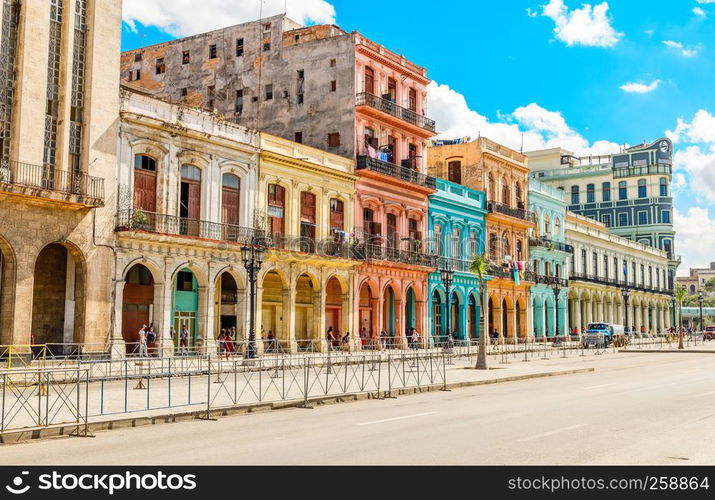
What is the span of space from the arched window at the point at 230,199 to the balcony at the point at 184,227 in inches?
19.5

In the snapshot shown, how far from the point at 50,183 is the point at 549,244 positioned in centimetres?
4138

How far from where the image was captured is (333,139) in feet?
136

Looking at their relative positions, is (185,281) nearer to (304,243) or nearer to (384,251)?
(304,243)

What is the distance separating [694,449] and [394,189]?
111 feet

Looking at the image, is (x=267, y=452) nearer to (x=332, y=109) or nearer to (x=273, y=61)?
(x=332, y=109)

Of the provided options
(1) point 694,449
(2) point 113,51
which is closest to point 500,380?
(1) point 694,449

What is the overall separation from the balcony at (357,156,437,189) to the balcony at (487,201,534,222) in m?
7.02

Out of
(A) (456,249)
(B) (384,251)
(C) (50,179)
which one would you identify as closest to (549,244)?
(A) (456,249)

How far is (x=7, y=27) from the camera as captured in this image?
25703mm

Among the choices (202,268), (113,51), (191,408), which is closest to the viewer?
(191,408)

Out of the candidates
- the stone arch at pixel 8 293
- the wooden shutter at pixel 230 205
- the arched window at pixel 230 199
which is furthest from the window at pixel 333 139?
the stone arch at pixel 8 293

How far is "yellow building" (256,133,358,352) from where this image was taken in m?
35.4

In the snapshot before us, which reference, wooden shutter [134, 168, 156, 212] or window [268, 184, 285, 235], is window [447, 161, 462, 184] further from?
wooden shutter [134, 168, 156, 212]

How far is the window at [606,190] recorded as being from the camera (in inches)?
3462
